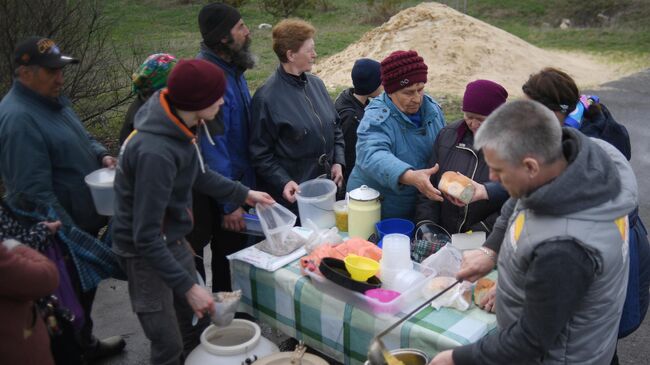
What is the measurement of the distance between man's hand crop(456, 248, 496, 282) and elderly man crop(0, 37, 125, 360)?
7.26 feet

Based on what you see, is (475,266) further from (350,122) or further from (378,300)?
(350,122)

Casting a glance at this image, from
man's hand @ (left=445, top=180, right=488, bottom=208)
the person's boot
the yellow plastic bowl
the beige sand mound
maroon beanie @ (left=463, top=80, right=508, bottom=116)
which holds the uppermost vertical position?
maroon beanie @ (left=463, top=80, right=508, bottom=116)

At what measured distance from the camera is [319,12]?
24875 mm

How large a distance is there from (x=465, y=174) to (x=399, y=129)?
54 centimetres

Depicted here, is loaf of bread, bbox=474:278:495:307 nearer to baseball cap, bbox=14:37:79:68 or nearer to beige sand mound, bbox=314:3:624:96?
baseball cap, bbox=14:37:79:68

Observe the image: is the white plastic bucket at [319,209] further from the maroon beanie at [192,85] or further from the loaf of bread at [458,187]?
the maroon beanie at [192,85]

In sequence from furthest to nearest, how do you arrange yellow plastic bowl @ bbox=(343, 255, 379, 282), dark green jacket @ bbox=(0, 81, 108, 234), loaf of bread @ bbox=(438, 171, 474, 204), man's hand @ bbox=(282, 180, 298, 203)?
man's hand @ bbox=(282, 180, 298, 203), dark green jacket @ bbox=(0, 81, 108, 234), loaf of bread @ bbox=(438, 171, 474, 204), yellow plastic bowl @ bbox=(343, 255, 379, 282)

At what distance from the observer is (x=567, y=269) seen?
173cm

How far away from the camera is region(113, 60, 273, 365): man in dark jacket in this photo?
8.11ft

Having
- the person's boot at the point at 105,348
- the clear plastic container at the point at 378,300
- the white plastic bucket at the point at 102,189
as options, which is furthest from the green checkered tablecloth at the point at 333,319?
the person's boot at the point at 105,348

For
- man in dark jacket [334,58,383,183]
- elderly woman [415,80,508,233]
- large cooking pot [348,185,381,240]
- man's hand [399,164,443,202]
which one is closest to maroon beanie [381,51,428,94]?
elderly woman [415,80,508,233]

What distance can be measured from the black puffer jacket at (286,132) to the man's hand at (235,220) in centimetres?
34

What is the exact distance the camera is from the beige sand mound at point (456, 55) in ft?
40.2

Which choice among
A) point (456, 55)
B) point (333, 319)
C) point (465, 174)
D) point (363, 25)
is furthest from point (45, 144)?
point (363, 25)
